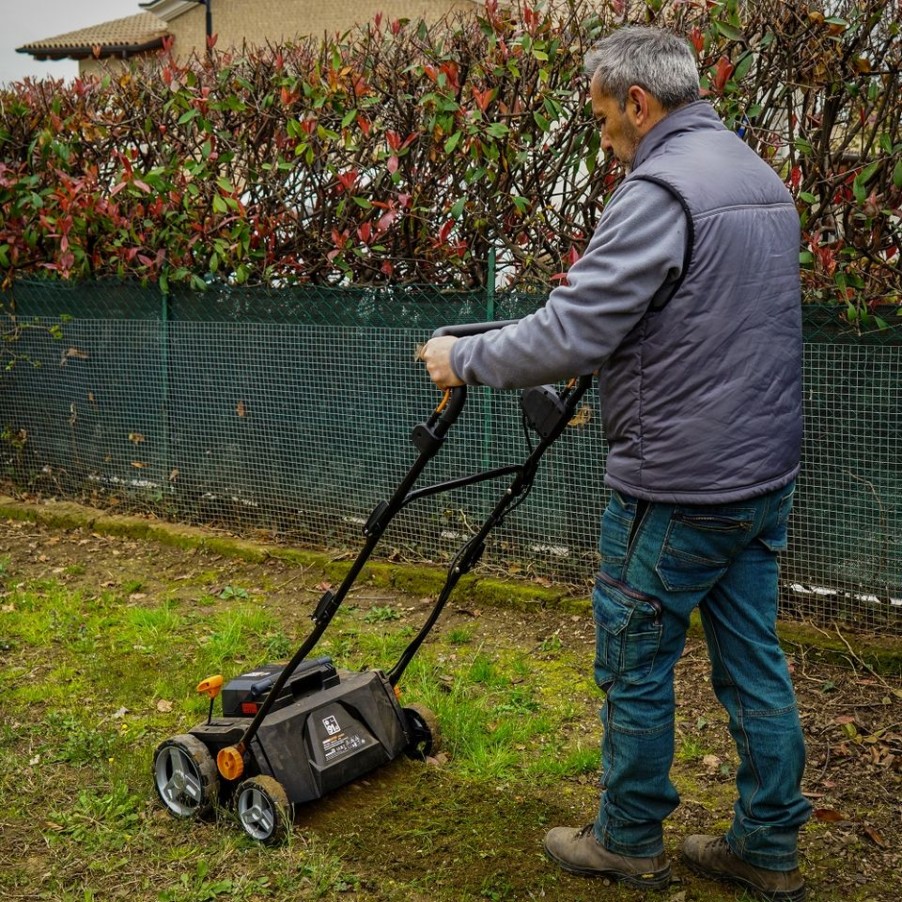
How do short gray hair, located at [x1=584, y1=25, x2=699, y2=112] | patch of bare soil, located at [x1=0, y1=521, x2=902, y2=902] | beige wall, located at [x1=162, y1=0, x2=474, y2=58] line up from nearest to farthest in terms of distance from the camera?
short gray hair, located at [x1=584, y1=25, x2=699, y2=112] → patch of bare soil, located at [x1=0, y1=521, x2=902, y2=902] → beige wall, located at [x1=162, y1=0, x2=474, y2=58]

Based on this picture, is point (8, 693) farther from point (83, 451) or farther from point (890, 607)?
point (890, 607)

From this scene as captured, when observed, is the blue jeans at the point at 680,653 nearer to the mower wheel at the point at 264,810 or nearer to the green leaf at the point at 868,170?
the mower wheel at the point at 264,810

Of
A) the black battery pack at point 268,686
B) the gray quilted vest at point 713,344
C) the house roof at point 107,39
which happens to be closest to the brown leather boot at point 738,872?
the gray quilted vest at point 713,344

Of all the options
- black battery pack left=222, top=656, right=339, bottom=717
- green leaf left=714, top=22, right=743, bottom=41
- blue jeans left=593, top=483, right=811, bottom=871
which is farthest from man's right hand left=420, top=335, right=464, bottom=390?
green leaf left=714, top=22, right=743, bottom=41

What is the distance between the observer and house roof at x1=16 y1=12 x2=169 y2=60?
2546cm

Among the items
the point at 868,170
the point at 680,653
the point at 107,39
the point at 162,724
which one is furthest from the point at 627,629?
the point at 107,39

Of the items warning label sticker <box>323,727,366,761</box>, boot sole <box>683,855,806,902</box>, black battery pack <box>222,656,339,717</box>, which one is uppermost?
black battery pack <box>222,656,339,717</box>

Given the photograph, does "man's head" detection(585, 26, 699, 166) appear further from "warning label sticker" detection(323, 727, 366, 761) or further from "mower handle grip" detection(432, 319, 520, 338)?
"warning label sticker" detection(323, 727, 366, 761)

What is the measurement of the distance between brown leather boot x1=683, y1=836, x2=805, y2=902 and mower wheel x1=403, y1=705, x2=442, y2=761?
3.24 ft

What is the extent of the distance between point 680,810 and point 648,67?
90.4 inches

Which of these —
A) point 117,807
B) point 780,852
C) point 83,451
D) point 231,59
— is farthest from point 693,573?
point 83,451

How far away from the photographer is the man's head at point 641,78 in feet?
9.02

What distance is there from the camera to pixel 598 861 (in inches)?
123

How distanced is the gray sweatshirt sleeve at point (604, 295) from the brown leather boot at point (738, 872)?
56.9 inches
